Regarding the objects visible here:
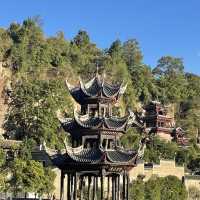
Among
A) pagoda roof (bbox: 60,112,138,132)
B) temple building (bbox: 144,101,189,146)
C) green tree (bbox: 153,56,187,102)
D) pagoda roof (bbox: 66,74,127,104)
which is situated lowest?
pagoda roof (bbox: 60,112,138,132)

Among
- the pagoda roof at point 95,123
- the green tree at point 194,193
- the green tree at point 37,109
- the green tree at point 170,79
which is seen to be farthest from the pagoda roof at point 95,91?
the green tree at point 170,79

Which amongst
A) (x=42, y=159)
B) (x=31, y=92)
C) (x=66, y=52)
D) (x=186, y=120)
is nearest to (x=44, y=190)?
(x=42, y=159)

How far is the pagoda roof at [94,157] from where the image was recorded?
106ft

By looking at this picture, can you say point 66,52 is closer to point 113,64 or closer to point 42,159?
point 113,64

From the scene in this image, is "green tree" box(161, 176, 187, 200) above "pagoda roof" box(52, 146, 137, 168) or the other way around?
the other way around

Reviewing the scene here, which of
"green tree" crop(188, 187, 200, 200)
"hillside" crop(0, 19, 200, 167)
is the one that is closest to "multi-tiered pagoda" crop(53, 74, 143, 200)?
"hillside" crop(0, 19, 200, 167)

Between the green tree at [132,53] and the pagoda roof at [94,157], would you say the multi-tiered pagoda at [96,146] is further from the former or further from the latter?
the green tree at [132,53]

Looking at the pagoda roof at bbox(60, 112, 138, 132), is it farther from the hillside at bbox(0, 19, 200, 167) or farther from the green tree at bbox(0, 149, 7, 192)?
the hillside at bbox(0, 19, 200, 167)

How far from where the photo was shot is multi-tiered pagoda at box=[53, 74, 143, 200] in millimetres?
32781

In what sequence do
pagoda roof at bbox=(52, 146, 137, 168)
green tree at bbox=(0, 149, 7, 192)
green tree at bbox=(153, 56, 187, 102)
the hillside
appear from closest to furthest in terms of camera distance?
pagoda roof at bbox=(52, 146, 137, 168) < green tree at bbox=(0, 149, 7, 192) < the hillside < green tree at bbox=(153, 56, 187, 102)

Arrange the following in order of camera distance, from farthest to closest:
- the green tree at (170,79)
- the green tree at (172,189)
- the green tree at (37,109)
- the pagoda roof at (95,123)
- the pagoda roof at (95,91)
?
the green tree at (170,79) → the green tree at (37,109) → the green tree at (172,189) → the pagoda roof at (95,91) → the pagoda roof at (95,123)

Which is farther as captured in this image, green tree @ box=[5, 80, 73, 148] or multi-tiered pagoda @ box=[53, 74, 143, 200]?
green tree @ box=[5, 80, 73, 148]

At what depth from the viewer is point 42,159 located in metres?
50.5

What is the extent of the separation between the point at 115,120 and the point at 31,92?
2642 centimetres
